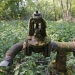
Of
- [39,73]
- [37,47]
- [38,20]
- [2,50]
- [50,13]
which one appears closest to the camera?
[38,20]

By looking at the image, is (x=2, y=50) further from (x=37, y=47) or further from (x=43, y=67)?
(x=37, y=47)

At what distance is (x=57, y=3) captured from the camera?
44719 mm

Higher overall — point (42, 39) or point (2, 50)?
point (42, 39)

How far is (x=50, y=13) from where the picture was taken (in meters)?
47.6

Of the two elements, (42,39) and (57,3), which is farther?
(57,3)


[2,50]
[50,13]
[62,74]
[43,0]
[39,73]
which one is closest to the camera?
[62,74]

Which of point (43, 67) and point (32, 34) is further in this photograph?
point (43, 67)

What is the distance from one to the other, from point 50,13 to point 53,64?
46268 mm

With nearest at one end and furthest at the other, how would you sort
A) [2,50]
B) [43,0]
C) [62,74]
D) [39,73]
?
1. [62,74]
2. [39,73]
3. [2,50]
4. [43,0]

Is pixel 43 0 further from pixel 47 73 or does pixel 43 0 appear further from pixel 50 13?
pixel 47 73

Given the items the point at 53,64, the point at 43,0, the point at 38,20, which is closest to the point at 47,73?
the point at 53,64

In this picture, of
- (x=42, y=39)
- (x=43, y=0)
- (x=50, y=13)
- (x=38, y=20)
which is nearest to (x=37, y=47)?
(x=42, y=39)

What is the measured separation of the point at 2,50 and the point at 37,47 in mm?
1033

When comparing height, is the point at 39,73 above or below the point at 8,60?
below
